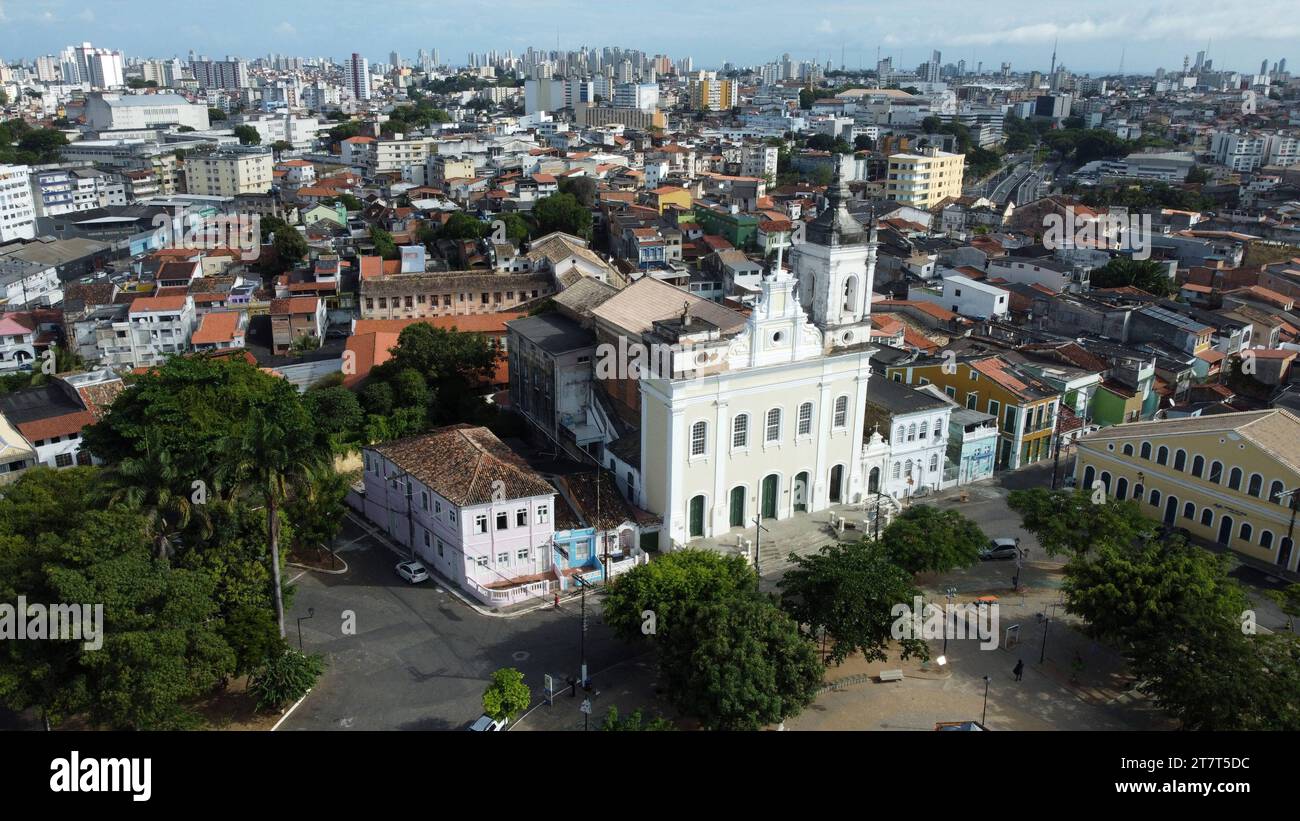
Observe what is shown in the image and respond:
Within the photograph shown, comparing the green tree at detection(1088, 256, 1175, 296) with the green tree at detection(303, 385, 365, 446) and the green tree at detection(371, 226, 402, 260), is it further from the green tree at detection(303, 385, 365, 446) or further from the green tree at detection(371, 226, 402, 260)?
the green tree at detection(303, 385, 365, 446)

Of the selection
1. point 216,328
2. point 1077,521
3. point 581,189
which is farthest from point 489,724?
point 581,189

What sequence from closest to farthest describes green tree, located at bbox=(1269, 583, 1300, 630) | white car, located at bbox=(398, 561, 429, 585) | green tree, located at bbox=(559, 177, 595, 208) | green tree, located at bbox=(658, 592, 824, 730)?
green tree, located at bbox=(658, 592, 824, 730) → green tree, located at bbox=(1269, 583, 1300, 630) → white car, located at bbox=(398, 561, 429, 585) → green tree, located at bbox=(559, 177, 595, 208)

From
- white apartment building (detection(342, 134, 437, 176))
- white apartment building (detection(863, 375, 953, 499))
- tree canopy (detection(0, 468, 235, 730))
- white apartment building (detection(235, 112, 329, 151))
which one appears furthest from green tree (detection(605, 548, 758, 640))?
white apartment building (detection(235, 112, 329, 151))

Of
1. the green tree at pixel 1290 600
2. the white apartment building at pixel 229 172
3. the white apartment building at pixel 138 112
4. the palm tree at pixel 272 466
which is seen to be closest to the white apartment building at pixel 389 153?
the white apartment building at pixel 229 172
